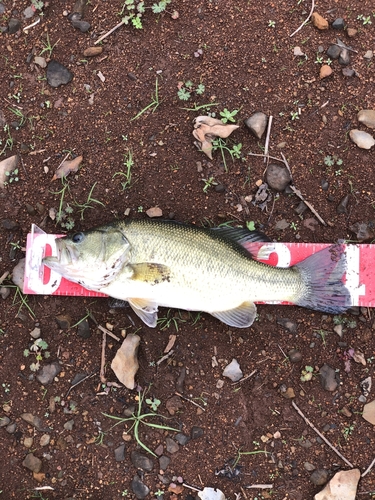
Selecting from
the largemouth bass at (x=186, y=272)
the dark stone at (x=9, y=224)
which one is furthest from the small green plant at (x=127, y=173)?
the dark stone at (x=9, y=224)

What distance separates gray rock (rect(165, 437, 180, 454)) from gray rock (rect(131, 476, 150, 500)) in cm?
38

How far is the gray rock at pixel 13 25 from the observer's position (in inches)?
166

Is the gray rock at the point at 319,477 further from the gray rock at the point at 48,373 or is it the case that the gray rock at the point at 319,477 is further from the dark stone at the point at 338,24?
the dark stone at the point at 338,24

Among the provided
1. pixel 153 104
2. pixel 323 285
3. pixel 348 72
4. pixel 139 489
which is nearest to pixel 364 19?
pixel 348 72

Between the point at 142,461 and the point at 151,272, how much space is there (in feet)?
5.76

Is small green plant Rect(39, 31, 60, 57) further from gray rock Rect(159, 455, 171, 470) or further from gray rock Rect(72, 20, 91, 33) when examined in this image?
gray rock Rect(159, 455, 171, 470)

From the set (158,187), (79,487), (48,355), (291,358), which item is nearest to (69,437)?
(79,487)

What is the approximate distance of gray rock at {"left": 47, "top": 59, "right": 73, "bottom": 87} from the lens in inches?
163

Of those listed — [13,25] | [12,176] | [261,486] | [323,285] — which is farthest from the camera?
[13,25]

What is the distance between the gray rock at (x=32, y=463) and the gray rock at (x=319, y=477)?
8.11 feet

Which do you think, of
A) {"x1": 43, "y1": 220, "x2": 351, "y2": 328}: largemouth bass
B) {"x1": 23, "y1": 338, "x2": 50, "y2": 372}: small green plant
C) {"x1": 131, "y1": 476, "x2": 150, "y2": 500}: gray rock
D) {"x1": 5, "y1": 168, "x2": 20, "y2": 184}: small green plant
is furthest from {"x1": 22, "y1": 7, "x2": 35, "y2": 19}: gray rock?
{"x1": 131, "y1": 476, "x2": 150, "y2": 500}: gray rock

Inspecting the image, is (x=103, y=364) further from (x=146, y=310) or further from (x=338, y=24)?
(x=338, y=24)

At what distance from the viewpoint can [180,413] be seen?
386 cm

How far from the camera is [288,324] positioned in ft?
12.8
